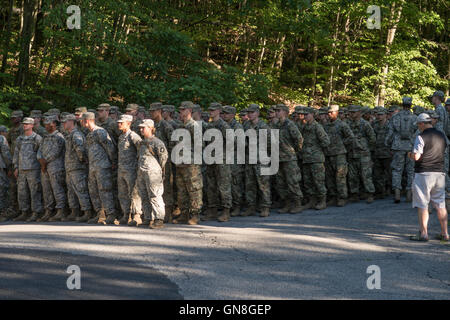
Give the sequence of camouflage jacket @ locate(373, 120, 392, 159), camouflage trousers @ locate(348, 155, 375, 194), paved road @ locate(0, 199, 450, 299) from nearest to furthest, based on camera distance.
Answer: paved road @ locate(0, 199, 450, 299)
camouflage trousers @ locate(348, 155, 375, 194)
camouflage jacket @ locate(373, 120, 392, 159)

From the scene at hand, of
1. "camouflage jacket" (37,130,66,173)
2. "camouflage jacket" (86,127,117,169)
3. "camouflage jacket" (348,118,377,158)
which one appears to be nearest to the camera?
"camouflage jacket" (86,127,117,169)

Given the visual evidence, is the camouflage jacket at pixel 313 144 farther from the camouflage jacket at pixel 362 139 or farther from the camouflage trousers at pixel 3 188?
the camouflage trousers at pixel 3 188

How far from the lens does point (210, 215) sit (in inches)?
427

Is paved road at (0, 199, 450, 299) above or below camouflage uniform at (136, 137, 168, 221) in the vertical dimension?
below

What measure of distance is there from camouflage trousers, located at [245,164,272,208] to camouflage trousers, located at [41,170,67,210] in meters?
4.02

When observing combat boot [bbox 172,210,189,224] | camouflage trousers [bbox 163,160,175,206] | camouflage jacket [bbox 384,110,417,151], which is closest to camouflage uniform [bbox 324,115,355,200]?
camouflage jacket [bbox 384,110,417,151]

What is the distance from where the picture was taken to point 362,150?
12359 millimetres

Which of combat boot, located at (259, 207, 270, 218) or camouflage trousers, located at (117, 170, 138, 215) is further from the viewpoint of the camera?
combat boot, located at (259, 207, 270, 218)

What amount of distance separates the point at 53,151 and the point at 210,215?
3695 mm

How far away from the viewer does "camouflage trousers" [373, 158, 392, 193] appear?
42.0 feet

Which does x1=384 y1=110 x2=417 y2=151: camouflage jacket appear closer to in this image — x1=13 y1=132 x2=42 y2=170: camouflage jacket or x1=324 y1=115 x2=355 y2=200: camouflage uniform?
x1=324 y1=115 x2=355 y2=200: camouflage uniform

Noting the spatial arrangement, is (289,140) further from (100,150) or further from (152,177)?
(100,150)
